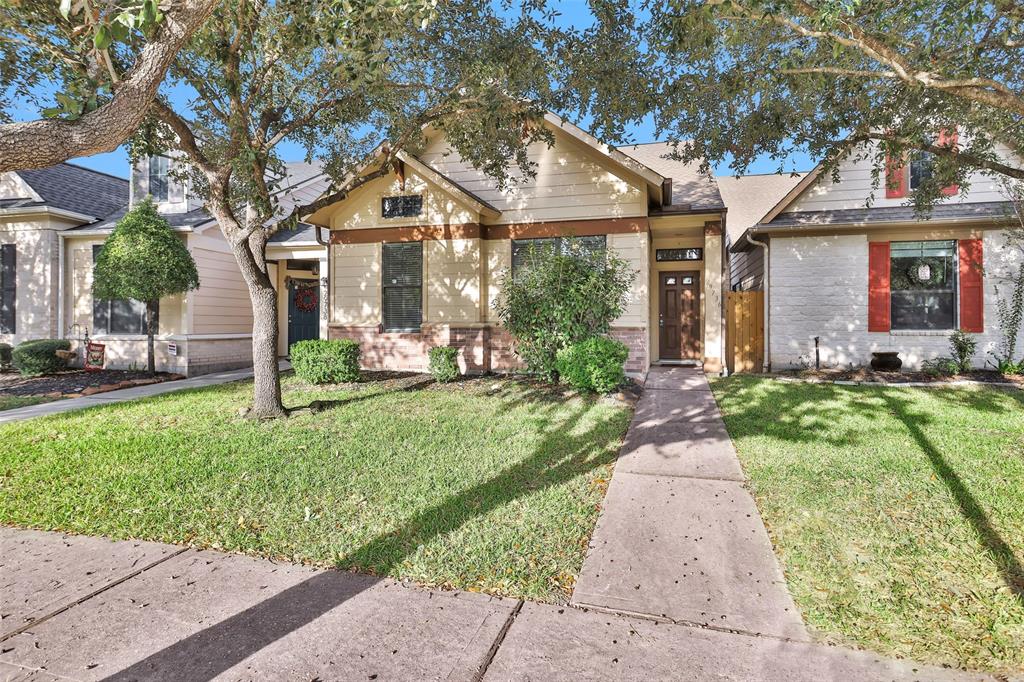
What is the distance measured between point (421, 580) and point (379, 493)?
4.83ft

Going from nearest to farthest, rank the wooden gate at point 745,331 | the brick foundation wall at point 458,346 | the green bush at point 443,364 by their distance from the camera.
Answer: the green bush at point 443,364 → the brick foundation wall at point 458,346 → the wooden gate at point 745,331

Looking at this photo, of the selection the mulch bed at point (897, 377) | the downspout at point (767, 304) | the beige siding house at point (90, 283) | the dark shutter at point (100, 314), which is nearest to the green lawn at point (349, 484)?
the beige siding house at point (90, 283)

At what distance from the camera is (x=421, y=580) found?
3.01 meters

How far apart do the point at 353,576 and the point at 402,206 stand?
32.4 feet

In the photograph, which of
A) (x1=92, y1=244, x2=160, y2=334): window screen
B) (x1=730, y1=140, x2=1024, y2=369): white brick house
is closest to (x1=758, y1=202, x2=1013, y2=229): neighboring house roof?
(x1=730, y1=140, x2=1024, y2=369): white brick house

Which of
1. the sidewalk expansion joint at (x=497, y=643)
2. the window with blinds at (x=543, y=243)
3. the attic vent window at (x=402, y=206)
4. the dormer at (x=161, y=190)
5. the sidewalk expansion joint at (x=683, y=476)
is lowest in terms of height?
the sidewalk expansion joint at (x=497, y=643)

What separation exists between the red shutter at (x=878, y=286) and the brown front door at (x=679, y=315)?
359 cm

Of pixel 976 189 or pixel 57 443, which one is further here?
pixel 976 189

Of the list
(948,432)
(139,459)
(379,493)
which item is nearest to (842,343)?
(948,432)

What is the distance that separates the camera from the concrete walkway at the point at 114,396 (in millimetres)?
7772

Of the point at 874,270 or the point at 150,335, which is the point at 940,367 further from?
the point at 150,335

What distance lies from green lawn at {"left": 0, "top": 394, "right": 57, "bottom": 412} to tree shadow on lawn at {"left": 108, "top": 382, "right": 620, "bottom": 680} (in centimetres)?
872

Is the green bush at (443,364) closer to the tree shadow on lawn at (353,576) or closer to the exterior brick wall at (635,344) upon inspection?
the exterior brick wall at (635,344)

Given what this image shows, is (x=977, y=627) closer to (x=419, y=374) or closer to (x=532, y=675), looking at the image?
(x=532, y=675)
